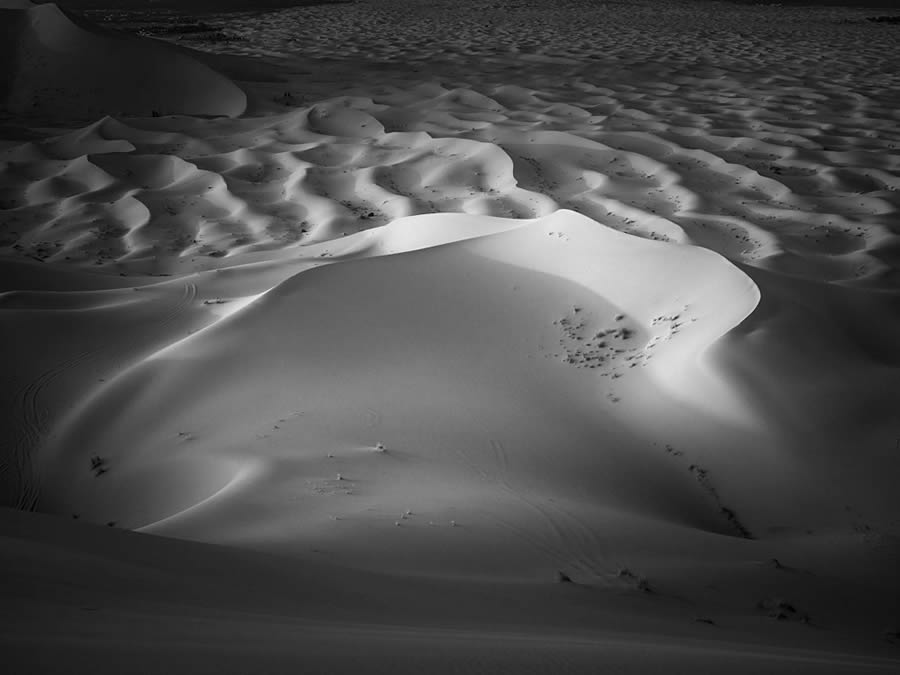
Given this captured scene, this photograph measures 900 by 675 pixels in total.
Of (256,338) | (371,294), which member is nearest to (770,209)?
(371,294)

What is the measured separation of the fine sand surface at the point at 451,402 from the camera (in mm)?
1124

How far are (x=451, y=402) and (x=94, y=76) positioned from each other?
5.77m

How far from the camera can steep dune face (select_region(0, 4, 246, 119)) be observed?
6133mm

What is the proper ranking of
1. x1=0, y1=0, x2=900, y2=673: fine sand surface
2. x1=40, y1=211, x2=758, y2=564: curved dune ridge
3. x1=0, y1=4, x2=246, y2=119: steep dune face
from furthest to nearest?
1. x1=0, y1=4, x2=246, y2=119: steep dune face
2. x1=40, y1=211, x2=758, y2=564: curved dune ridge
3. x1=0, y1=0, x2=900, y2=673: fine sand surface

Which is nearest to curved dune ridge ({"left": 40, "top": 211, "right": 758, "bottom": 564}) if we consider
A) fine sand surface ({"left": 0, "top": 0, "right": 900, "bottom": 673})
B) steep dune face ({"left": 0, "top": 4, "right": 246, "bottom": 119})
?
fine sand surface ({"left": 0, "top": 0, "right": 900, "bottom": 673})

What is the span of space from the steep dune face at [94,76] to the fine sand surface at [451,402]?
0.79 meters

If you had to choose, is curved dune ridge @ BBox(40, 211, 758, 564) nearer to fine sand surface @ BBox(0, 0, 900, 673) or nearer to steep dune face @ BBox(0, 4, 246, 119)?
fine sand surface @ BBox(0, 0, 900, 673)

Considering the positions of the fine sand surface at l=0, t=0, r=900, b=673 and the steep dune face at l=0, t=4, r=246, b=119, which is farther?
the steep dune face at l=0, t=4, r=246, b=119

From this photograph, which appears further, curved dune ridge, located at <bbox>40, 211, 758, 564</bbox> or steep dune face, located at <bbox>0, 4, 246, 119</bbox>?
steep dune face, located at <bbox>0, 4, 246, 119</bbox>

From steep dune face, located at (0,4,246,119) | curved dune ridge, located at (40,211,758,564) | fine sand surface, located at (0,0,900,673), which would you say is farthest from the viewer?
steep dune face, located at (0,4,246,119)

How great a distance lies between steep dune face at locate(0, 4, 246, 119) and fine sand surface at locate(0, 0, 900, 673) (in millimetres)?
791

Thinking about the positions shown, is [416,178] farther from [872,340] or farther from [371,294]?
[872,340]

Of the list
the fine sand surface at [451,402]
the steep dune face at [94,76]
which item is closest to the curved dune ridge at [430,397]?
the fine sand surface at [451,402]

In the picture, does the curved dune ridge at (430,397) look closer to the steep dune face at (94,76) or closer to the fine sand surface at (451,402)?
the fine sand surface at (451,402)
